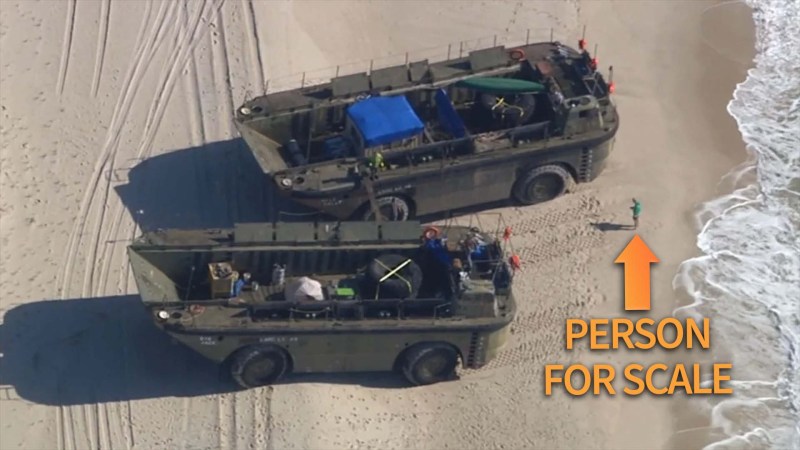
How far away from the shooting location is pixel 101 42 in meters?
22.8

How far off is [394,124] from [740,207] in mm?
6538

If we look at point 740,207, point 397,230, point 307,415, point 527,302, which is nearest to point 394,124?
point 397,230

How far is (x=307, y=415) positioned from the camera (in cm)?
1708

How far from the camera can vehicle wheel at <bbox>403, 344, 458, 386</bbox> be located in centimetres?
1714

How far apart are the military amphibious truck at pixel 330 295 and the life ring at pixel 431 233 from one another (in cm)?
2

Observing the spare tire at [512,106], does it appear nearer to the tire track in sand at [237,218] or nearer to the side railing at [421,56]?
the side railing at [421,56]

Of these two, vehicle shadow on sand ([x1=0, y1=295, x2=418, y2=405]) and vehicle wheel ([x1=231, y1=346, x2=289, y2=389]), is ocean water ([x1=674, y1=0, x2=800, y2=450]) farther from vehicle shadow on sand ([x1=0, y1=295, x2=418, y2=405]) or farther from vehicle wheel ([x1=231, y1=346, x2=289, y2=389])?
vehicle wheel ([x1=231, y1=346, x2=289, y2=389])

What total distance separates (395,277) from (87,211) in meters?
5.70

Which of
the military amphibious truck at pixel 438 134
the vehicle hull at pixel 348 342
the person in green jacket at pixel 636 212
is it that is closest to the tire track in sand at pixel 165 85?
the military amphibious truck at pixel 438 134

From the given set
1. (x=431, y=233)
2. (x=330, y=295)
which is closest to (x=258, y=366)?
(x=330, y=295)

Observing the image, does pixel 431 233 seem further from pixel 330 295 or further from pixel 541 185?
pixel 541 185

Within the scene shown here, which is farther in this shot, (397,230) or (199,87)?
(199,87)

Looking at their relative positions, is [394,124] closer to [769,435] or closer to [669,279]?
[669,279]

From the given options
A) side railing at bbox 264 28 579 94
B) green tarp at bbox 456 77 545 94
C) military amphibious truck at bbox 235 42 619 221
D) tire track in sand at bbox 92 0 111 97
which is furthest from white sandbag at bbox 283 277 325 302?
tire track in sand at bbox 92 0 111 97
